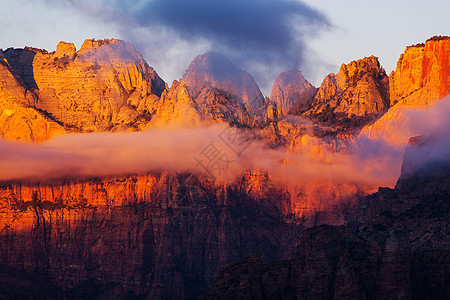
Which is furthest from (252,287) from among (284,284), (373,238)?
(373,238)

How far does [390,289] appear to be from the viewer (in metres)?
189

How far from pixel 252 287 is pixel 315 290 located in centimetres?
1081

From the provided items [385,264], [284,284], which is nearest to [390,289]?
[385,264]

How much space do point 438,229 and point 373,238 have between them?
933 centimetres

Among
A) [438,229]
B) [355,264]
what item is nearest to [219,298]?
[355,264]

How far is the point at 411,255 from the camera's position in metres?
192

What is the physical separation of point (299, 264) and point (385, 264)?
13.3 meters

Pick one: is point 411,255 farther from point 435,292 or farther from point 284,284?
point 284,284

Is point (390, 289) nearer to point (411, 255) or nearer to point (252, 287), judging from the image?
point (411, 255)

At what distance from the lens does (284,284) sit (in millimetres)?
196250

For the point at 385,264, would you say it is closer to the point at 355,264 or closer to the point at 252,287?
the point at 355,264

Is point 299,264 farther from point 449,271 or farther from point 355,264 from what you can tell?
point 449,271

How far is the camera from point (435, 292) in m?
190

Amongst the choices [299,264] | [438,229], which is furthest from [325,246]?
[438,229]
